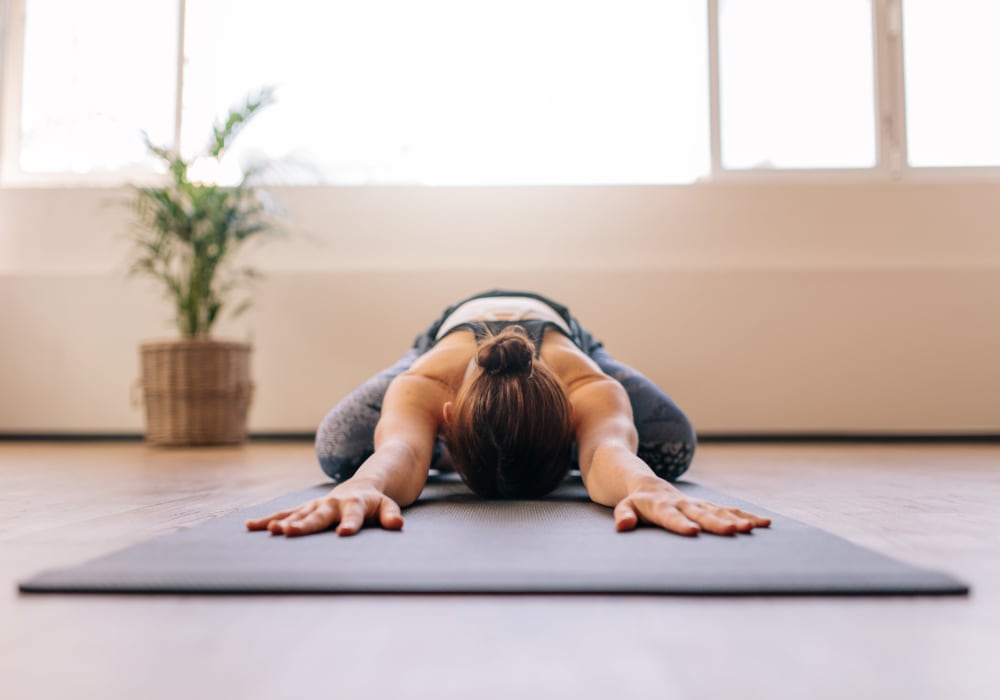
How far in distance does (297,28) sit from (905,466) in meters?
3.32

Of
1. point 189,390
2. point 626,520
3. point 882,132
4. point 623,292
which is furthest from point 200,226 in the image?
point 882,132

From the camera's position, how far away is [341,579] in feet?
2.69

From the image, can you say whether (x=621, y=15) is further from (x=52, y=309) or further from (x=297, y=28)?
(x=52, y=309)

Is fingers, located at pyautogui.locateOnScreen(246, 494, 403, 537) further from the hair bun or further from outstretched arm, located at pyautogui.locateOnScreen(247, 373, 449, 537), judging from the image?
the hair bun

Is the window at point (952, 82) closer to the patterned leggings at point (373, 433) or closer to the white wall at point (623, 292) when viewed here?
the white wall at point (623, 292)

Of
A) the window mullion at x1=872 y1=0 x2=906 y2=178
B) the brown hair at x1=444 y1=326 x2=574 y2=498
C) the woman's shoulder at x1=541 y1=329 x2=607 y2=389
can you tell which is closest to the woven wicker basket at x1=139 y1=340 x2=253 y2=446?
the woman's shoulder at x1=541 y1=329 x2=607 y2=389

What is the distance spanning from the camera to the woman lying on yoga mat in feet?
3.66

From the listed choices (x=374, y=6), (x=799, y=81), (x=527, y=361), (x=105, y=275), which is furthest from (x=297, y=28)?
(x=527, y=361)

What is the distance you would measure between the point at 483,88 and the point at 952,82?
7.62ft

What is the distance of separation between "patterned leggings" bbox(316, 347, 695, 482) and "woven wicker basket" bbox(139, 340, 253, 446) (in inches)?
57.1

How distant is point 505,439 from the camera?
4.31ft

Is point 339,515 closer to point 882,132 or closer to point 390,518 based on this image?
point 390,518

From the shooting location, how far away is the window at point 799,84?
→ 375 cm

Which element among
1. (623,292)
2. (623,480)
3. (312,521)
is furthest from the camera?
(623,292)
